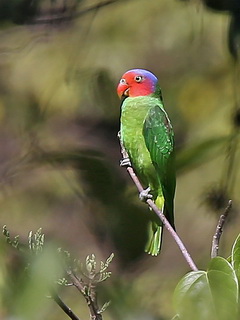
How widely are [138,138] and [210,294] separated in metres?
0.85

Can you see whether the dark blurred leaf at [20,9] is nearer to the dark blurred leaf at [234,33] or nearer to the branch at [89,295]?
the dark blurred leaf at [234,33]

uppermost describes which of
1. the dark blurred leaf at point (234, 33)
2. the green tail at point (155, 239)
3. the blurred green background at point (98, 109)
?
the dark blurred leaf at point (234, 33)

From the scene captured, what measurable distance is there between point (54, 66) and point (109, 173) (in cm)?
150

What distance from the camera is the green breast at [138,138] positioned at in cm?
144

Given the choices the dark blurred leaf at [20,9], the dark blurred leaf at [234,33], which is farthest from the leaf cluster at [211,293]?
the dark blurred leaf at [20,9]

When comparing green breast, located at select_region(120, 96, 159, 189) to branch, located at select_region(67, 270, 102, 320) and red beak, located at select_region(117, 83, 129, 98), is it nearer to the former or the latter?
red beak, located at select_region(117, 83, 129, 98)

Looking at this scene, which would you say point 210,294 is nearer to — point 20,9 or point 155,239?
point 155,239

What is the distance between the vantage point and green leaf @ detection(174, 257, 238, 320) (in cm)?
60

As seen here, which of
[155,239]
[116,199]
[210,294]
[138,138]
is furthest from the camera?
[138,138]

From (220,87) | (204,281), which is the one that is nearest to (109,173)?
(204,281)

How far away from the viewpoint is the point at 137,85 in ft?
5.01

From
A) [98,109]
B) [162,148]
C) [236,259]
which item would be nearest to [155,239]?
[162,148]

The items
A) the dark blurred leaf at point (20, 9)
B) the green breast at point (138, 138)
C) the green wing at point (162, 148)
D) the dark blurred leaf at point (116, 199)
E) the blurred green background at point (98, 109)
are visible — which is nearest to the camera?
the dark blurred leaf at point (116, 199)

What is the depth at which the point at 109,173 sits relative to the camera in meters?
1.13
